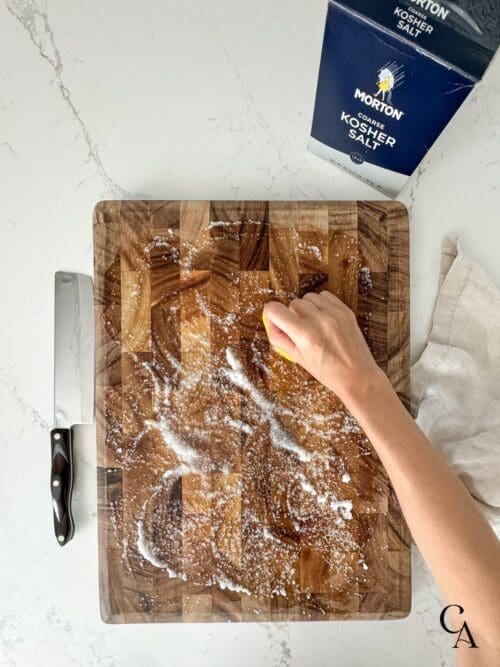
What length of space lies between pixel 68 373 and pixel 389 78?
1.89 ft

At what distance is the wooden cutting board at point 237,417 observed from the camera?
83cm

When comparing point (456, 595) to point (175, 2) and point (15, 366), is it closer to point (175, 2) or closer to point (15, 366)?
point (15, 366)

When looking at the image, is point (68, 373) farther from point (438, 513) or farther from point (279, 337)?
point (438, 513)

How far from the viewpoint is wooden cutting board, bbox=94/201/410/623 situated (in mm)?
827

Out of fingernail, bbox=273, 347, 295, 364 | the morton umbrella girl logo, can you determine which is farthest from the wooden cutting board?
the morton umbrella girl logo

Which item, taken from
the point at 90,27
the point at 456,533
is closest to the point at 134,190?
the point at 90,27

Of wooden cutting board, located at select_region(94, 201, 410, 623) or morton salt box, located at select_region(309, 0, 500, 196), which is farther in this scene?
wooden cutting board, located at select_region(94, 201, 410, 623)

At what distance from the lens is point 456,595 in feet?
2.16

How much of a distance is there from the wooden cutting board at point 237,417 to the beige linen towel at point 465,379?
53 mm

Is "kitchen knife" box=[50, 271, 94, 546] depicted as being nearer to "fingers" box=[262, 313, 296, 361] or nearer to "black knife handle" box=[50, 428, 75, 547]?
"black knife handle" box=[50, 428, 75, 547]

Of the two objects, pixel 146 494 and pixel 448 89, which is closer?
pixel 448 89

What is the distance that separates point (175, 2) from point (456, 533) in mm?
830

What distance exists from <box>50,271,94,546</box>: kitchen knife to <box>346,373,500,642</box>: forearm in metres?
0.39

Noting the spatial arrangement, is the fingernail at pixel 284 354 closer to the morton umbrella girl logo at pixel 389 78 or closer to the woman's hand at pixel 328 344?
the woman's hand at pixel 328 344
